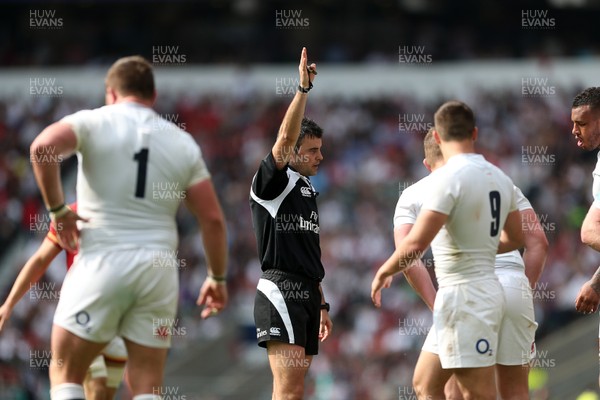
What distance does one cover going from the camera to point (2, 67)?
30953mm

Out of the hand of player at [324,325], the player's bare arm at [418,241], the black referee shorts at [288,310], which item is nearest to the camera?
the player's bare arm at [418,241]

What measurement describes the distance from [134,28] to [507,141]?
12.7 meters

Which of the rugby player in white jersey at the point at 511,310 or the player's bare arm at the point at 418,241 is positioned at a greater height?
the player's bare arm at the point at 418,241

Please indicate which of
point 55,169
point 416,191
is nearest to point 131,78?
point 55,169

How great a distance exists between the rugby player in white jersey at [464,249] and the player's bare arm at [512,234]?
0.21 metres

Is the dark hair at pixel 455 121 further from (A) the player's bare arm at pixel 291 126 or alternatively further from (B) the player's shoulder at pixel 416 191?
(B) the player's shoulder at pixel 416 191

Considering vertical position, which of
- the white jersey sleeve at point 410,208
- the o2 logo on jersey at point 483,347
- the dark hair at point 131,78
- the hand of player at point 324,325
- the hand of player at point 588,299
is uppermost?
the dark hair at point 131,78

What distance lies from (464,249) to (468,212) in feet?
0.84

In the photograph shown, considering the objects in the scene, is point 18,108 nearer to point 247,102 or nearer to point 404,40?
point 247,102

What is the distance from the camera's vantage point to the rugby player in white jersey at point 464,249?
22.8 feet

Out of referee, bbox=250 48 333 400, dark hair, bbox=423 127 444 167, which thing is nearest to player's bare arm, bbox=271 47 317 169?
referee, bbox=250 48 333 400

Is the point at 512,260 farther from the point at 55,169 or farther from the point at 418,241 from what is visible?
the point at 55,169

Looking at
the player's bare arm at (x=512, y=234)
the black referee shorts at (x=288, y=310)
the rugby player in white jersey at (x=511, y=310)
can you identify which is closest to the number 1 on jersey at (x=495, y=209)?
the player's bare arm at (x=512, y=234)

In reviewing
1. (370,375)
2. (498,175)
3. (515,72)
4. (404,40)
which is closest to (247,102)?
(404,40)
